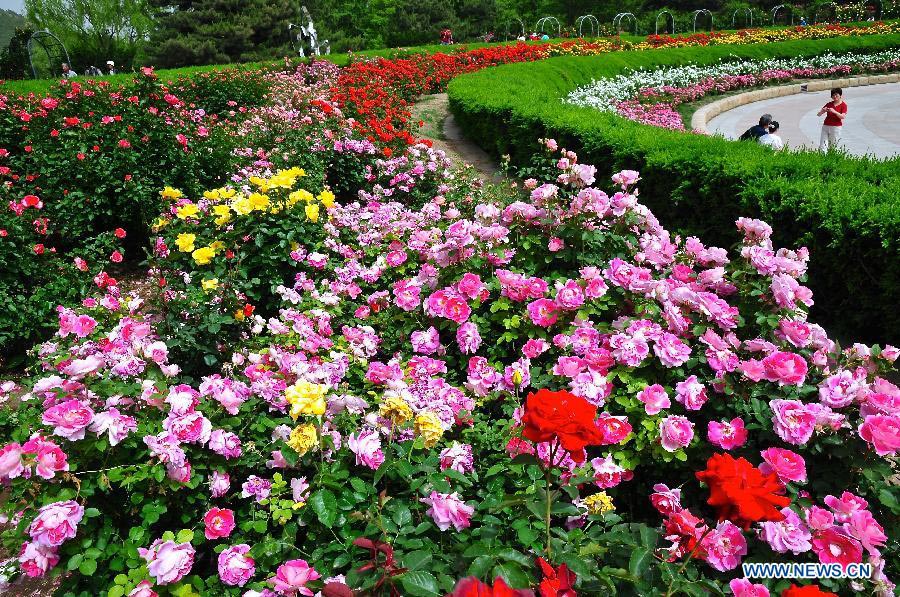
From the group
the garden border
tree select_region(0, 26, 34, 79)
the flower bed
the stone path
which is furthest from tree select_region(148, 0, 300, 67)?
the garden border

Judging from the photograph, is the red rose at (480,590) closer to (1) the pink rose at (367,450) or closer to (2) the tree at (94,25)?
(1) the pink rose at (367,450)

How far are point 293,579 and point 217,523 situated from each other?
18.7 inches

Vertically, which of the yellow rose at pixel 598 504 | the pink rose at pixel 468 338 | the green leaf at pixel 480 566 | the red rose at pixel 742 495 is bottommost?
the yellow rose at pixel 598 504

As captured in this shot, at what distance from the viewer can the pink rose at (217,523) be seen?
1768 mm

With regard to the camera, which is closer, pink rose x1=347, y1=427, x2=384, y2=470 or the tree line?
pink rose x1=347, y1=427, x2=384, y2=470

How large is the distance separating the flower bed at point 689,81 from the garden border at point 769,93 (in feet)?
1.53

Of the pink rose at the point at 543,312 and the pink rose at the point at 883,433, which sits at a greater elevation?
the pink rose at the point at 543,312

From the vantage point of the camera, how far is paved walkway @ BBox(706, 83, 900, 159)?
10312 millimetres

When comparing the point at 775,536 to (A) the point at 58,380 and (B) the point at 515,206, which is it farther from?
(A) the point at 58,380

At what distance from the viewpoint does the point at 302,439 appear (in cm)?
175

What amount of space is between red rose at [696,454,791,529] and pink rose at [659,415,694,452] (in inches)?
30.0

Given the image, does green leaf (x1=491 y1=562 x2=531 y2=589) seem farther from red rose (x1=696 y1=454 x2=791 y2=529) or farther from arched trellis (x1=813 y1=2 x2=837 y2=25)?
arched trellis (x1=813 y1=2 x2=837 y2=25)

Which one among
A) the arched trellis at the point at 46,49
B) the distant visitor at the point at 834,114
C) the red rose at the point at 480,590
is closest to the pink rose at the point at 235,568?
the red rose at the point at 480,590

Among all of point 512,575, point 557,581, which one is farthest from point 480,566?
point 557,581
